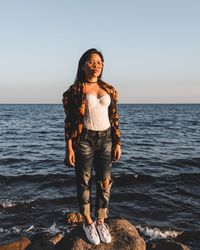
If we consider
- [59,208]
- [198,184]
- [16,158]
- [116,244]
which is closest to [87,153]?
[116,244]

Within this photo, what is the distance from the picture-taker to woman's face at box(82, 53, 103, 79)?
4.79 meters

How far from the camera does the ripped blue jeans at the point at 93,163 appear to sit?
15.6 ft

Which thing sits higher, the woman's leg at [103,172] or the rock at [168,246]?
the woman's leg at [103,172]

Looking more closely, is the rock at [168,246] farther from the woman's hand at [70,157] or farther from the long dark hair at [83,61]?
the long dark hair at [83,61]

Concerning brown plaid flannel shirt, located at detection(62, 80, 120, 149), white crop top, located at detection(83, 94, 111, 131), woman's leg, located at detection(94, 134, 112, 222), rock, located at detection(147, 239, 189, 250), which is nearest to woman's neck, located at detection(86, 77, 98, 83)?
brown plaid flannel shirt, located at detection(62, 80, 120, 149)

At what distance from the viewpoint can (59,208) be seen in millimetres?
10320

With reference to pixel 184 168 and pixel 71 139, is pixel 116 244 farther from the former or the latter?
pixel 184 168

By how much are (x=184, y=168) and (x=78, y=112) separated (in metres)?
12.7

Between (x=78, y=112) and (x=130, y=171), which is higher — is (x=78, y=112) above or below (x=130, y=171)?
above

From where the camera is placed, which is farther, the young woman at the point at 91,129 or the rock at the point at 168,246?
the rock at the point at 168,246

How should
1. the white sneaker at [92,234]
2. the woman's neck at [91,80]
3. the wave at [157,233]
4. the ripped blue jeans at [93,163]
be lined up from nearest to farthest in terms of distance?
the ripped blue jeans at [93,163], the woman's neck at [91,80], the white sneaker at [92,234], the wave at [157,233]

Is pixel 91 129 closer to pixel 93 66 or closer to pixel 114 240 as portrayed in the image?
pixel 93 66

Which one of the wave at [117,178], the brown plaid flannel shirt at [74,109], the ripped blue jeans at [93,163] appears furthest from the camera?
the wave at [117,178]

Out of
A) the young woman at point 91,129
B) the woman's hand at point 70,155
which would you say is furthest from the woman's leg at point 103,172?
the woman's hand at point 70,155
